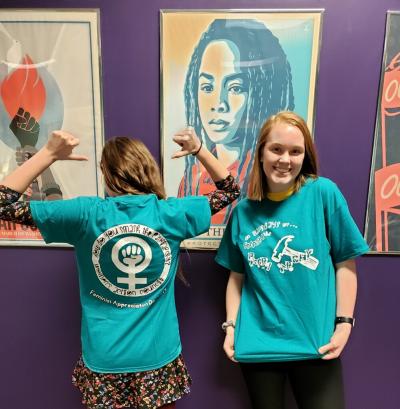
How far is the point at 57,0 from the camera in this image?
119 centimetres

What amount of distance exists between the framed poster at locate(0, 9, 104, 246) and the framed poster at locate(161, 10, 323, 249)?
0.88 feet

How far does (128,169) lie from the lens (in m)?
0.93

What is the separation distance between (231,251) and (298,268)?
0.23 m

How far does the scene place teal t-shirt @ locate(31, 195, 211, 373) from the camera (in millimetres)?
916

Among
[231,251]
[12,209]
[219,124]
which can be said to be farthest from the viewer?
[219,124]

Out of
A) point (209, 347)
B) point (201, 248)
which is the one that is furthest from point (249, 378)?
point (201, 248)

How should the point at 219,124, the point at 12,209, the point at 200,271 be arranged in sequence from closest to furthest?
the point at 12,209
the point at 219,124
the point at 200,271

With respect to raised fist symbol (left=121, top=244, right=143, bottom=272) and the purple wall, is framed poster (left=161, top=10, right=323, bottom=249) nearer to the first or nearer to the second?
the purple wall

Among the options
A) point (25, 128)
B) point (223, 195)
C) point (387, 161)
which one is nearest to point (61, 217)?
point (223, 195)

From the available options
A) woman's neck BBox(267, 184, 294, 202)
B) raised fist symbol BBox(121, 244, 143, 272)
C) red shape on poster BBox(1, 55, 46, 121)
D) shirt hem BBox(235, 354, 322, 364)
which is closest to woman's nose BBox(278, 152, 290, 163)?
woman's neck BBox(267, 184, 294, 202)

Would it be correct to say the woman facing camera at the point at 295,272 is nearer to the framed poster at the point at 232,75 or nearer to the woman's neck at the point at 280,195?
the woman's neck at the point at 280,195

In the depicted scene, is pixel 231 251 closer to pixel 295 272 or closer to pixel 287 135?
pixel 295 272

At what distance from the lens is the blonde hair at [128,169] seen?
0.94m

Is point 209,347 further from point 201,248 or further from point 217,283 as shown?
point 201,248
